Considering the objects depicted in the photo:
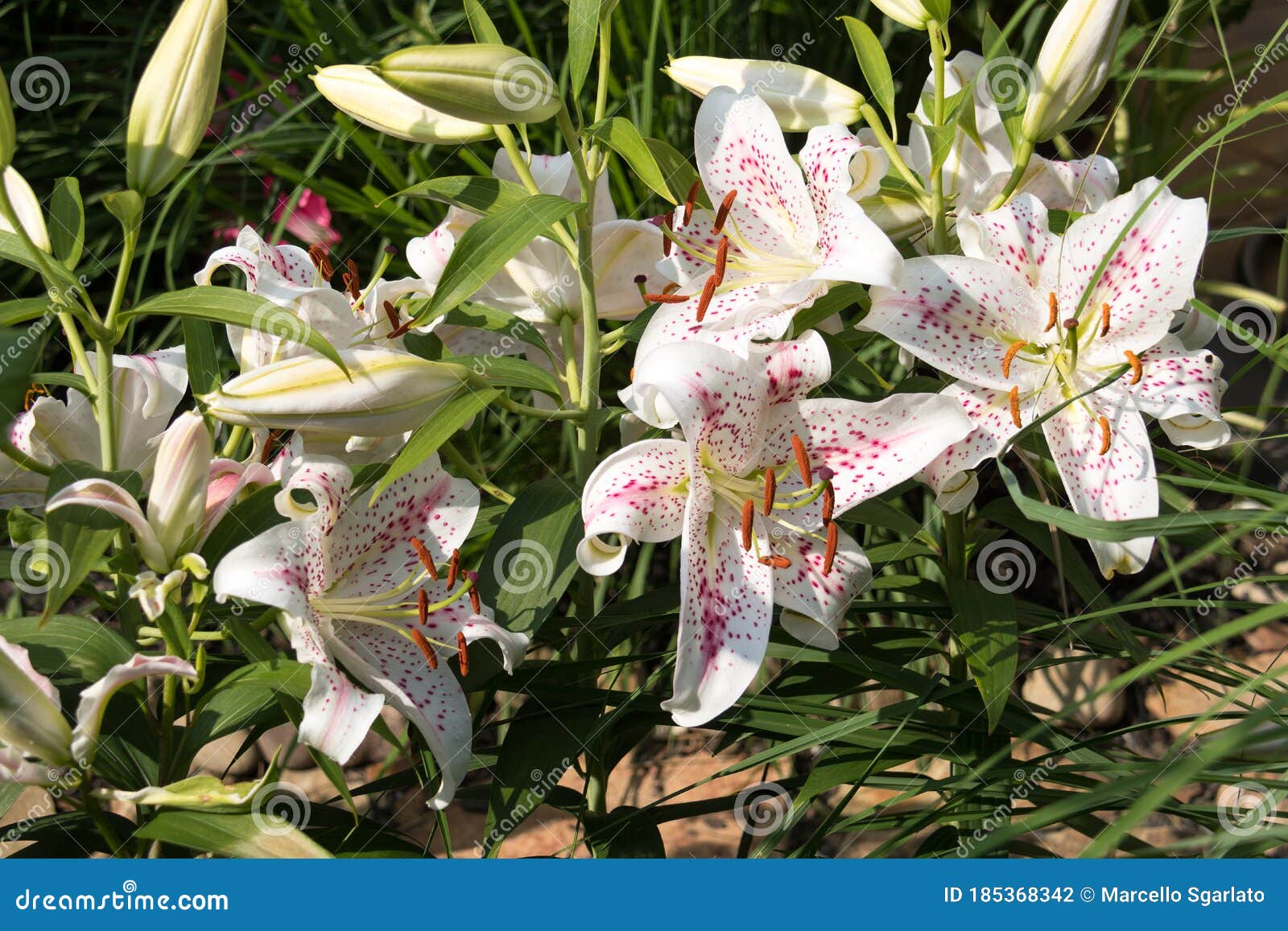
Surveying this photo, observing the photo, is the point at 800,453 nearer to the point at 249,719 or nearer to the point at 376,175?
the point at 249,719

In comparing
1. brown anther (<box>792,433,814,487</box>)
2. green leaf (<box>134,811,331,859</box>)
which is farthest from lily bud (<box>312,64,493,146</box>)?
green leaf (<box>134,811,331,859</box>)

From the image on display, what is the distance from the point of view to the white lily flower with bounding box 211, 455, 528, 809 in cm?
51

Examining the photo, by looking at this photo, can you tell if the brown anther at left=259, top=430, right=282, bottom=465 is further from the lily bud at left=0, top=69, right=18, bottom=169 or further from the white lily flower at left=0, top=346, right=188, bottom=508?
the lily bud at left=0, top=69, right=18, bottom=169

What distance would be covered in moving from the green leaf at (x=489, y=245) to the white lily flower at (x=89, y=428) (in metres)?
0.16

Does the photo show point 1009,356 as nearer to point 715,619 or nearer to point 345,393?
point 715,619

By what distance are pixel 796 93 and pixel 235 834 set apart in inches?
18.9

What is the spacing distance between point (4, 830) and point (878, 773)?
1.56ft

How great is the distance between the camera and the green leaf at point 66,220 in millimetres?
590

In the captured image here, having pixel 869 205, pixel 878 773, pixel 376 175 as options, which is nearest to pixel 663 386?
pixel 869 205

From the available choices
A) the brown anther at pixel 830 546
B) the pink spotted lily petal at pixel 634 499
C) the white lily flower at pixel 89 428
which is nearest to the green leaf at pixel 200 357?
the white lily flower at pixel 89 428

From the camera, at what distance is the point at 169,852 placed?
1.93 feet

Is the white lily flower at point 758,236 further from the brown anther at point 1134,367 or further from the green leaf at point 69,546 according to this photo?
the green leaf at point 69,546

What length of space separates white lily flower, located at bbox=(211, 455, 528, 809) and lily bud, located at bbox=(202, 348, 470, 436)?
3cm

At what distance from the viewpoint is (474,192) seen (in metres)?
0.63
